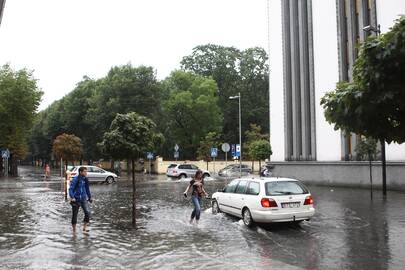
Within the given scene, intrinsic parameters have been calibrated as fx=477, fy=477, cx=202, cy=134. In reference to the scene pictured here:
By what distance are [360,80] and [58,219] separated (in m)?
11.4

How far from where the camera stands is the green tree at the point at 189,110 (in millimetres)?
62250

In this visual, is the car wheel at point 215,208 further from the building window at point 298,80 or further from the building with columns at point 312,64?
the building window at point 298,80

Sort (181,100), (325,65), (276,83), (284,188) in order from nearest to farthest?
1. (284,188)
2. (325,65)
3. (276,83)
4. (181,100)

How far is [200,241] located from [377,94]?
5.90 meters

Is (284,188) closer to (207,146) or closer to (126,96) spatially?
(207,146)

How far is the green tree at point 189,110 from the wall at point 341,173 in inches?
1088

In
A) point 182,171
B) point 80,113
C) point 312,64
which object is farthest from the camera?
point 80,113

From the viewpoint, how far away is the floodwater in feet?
29.2

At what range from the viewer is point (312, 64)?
32875 millimetres

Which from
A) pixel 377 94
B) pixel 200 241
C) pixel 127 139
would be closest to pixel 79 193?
pixel 127 139

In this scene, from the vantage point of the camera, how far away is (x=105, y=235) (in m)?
12.1

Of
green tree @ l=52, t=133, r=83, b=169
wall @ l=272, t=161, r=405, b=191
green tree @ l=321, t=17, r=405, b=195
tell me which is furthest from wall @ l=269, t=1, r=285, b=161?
green tree @ l=321, t=17, r=405, b=195

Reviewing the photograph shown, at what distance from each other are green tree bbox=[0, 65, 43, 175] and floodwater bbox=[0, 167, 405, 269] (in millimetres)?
33504

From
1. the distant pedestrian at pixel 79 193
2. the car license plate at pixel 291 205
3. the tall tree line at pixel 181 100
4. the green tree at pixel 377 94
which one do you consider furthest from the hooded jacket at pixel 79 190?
the tall tree line at pixel 181 100
